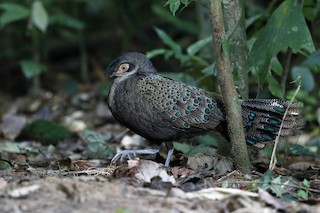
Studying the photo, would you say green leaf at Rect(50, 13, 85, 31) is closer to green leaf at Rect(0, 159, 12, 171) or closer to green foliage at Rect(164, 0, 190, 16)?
green leaf at Rect(0, 159, 12, 171)

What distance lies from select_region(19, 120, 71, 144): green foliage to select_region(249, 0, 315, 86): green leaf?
105 inches

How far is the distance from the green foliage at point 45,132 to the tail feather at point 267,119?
2.76m

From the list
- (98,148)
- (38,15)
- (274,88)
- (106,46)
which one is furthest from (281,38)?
(106,46)

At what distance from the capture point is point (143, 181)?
13.1ft

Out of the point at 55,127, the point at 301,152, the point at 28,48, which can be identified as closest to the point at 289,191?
the point at 301,152

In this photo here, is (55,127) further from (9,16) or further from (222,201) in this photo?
(222,201)

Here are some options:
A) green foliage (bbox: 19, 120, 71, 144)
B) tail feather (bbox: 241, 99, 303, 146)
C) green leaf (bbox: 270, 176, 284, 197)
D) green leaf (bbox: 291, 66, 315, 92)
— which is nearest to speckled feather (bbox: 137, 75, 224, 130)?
tail feather (bbox: 241, 99, 303, 146)

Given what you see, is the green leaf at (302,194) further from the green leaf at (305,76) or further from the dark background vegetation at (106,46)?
the green leaf at (305,76)

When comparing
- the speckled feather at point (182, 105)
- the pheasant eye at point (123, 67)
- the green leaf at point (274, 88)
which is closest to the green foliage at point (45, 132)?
the pheasant eye at point (123, 67)

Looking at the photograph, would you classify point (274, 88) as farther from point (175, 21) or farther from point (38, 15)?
point (38, 15)

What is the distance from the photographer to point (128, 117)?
4.92 metres

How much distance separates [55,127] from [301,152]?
9.03 ft

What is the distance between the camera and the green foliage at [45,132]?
711cm

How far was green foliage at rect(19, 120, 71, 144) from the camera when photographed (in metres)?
7.11
